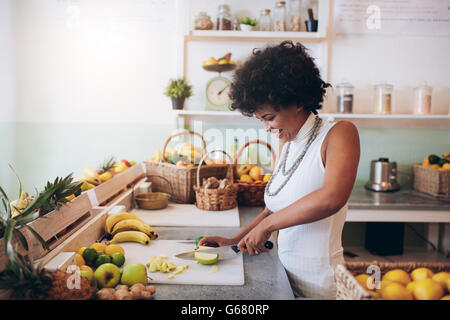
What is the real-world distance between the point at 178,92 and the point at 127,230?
144 cm

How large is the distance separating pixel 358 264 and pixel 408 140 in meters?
2.57

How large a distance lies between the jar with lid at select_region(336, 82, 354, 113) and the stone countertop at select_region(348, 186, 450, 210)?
67cm

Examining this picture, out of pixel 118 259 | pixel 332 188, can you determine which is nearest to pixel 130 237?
pixel 118 259

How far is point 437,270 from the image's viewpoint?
0.84 meters

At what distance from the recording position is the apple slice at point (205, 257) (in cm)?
123

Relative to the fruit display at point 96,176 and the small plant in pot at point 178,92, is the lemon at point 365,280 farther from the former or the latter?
the small plant in pot at point 178,92

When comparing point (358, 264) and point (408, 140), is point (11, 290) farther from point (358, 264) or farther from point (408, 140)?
point (408, 140)

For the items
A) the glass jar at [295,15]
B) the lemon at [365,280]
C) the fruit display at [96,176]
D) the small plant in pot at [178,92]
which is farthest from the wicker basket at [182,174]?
the lemon at [365,280]

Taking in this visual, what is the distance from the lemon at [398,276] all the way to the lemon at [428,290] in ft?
0.13

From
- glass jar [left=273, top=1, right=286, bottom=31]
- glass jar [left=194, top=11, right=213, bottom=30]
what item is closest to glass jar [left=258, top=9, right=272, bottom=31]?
glass jar [left=273, top=1, right=286, bottom=31]

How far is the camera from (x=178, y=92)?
8.98 ft

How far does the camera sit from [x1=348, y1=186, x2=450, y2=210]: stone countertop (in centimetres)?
250
